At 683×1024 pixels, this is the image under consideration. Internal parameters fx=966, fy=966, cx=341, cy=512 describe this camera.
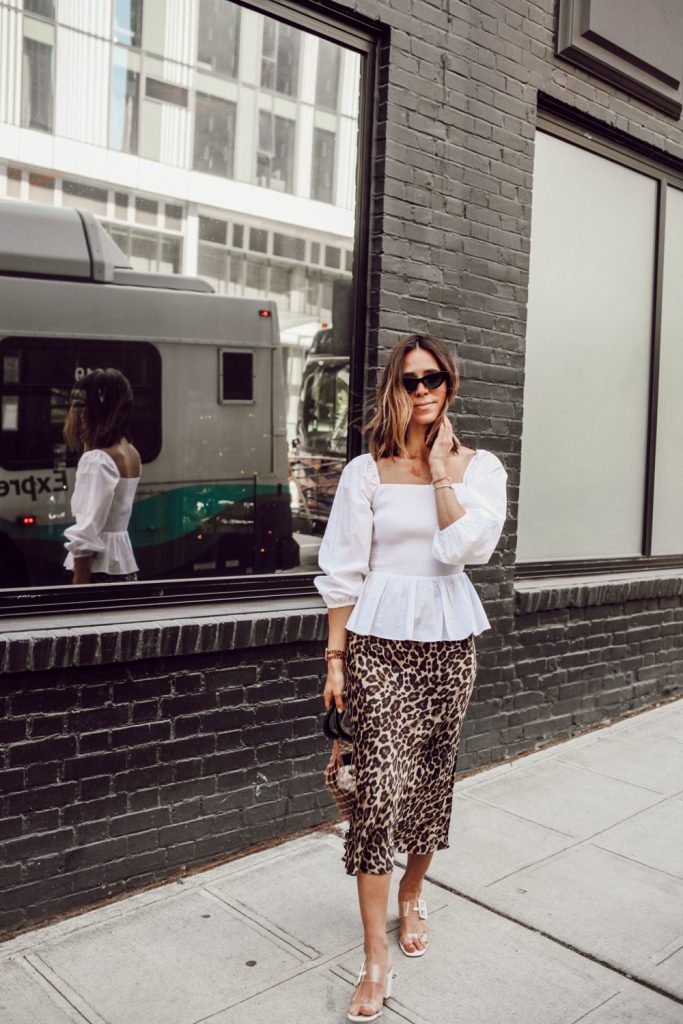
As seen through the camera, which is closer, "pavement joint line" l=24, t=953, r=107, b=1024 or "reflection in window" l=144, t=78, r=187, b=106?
"pavement joint line" l=24, t=953, r=107, b=1024

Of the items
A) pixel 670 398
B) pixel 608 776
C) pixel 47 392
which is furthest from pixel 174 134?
pixel 670 398

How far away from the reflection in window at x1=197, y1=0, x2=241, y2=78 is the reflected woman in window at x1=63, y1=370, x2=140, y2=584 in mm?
1436

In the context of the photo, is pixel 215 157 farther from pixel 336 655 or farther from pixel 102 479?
pixel 336 655

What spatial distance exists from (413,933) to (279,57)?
371 centimetres

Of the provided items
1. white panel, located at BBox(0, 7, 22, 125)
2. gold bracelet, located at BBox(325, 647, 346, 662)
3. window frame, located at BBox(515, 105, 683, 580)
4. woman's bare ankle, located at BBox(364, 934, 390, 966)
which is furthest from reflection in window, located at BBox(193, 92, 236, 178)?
woman's bare ankle, located at BBox(364, 934, 390, 966)

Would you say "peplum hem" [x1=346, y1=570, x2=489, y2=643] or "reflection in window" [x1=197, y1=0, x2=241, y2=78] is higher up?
"reflection in window" [x1=197, y1=0, x2=241, y2=78]

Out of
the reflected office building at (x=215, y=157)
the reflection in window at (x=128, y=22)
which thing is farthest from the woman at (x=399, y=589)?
the reflection in window at (x=128, y=22)

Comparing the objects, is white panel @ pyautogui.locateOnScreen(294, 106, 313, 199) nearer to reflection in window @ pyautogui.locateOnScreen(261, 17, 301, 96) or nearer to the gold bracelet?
reflection in window @ pyautogui.locateOnScreen(261, 17, 301, 96)

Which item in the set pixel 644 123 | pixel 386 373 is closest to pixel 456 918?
pixel 386 373

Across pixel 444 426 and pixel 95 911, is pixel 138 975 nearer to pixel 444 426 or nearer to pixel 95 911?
pixel 95 911

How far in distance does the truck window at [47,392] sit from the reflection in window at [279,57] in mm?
1369

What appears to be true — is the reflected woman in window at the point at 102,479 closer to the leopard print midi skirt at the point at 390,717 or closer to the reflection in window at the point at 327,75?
the leopard print midi skirt at the point at 390,717

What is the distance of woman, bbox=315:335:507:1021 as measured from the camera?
10.2 ft

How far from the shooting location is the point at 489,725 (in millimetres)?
5301
